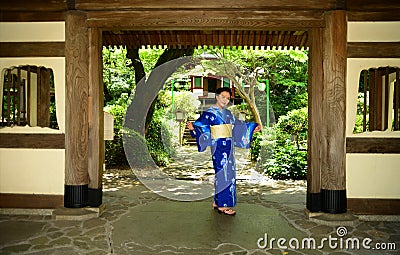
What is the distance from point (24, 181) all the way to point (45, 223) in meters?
0.81

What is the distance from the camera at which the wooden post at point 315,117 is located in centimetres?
476

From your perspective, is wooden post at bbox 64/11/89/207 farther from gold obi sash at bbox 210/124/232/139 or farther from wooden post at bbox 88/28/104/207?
gold obi sash at bbox 210/124/232/139

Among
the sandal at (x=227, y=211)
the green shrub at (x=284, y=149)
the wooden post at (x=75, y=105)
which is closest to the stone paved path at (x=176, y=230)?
the sandal at (x=227, y=211)

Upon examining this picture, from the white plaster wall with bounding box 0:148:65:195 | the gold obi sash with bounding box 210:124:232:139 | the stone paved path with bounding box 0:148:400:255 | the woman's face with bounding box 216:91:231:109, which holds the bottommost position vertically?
the stone paved path with bounding box 0:148:400:255

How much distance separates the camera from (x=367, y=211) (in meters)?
4.82

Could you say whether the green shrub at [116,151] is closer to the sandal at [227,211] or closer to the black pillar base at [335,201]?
the sandal at [227,211]

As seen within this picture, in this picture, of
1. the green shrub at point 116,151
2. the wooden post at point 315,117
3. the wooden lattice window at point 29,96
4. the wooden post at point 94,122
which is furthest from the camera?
the green shrub at point 116,151

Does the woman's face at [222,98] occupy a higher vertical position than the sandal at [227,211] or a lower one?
higher

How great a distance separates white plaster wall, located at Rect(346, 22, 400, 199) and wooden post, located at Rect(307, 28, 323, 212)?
0.36 m

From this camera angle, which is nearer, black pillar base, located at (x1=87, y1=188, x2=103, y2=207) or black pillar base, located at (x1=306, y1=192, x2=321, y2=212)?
black pillar base, located at (x1=306, y1=192, x2=321, y2=212)

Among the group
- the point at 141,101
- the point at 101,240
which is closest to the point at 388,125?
the point at 101,240

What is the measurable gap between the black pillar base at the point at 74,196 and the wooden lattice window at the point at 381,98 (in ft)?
12.3

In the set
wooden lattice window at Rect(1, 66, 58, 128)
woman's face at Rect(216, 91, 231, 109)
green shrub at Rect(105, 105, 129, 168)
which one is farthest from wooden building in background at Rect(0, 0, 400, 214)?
green shrub at Rect(105, 105, 129, 168)

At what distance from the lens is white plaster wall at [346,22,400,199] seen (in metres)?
4.78
